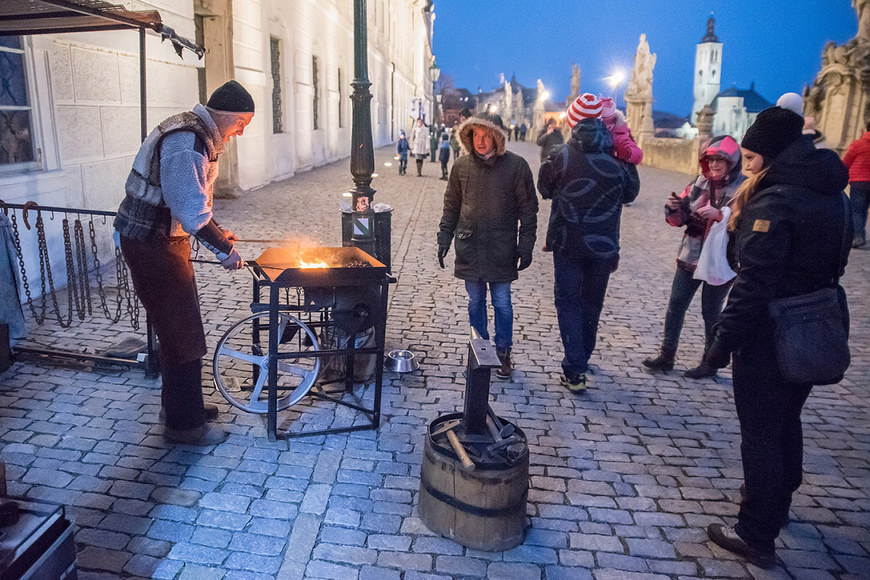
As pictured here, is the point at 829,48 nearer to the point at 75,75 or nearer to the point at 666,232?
the point at 666,232

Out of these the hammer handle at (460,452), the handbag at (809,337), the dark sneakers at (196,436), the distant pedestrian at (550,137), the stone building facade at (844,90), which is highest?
the stone building facade at (844,90)

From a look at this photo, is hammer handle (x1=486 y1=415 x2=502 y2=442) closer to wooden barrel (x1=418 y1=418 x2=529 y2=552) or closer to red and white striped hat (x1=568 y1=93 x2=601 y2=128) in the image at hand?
wooden barrel (x1=418 y1=418 x2=529 y2=552)

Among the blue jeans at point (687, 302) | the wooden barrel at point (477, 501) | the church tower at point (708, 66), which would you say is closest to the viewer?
the wooden barrel at point (477, 501)

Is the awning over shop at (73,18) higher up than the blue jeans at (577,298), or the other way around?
the awning over shop at (73,18)

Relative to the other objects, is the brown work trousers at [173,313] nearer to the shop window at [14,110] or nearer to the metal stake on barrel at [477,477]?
the metal stake on barrel at [477,477]

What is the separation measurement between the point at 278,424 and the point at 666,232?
9.95m

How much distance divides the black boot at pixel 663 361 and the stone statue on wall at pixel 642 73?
1069 inches

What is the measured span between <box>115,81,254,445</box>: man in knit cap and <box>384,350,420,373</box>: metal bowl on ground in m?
1.74

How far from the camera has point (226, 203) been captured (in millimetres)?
13398

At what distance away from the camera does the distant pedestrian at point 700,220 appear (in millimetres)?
4844

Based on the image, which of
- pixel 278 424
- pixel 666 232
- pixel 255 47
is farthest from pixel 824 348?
pixel 255 47

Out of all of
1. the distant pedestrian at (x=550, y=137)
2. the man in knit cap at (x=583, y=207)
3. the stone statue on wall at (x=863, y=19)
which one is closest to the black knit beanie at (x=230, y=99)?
the man in knit cap at (x=583, y=207)

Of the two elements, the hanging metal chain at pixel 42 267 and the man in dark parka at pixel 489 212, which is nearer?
the man in dark parka at pixel 489 212

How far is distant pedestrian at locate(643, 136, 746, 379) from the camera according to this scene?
4844mm
